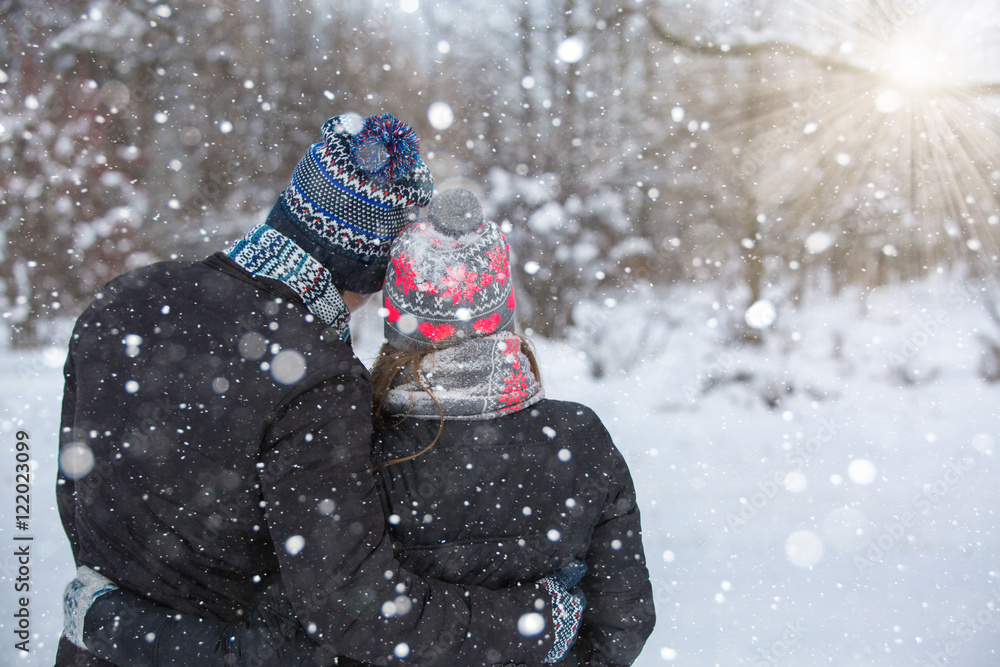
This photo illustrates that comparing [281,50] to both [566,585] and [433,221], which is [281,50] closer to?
[433,221]

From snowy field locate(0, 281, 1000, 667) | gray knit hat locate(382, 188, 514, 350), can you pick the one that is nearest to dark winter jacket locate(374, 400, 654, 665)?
gray knit hat locate(382, 188, 514, 350)

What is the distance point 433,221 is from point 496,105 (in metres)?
3.80

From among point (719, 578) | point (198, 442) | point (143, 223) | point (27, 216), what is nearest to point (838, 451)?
point (719, 578)

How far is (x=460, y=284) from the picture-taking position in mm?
1118

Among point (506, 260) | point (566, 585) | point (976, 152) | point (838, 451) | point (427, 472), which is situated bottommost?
point (838, 451)

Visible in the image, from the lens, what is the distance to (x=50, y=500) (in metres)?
3.69

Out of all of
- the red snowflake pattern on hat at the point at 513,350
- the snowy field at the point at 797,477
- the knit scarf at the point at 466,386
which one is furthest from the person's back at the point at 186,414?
the snowy field at the point at 797,477

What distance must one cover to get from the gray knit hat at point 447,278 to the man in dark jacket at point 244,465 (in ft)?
0.52

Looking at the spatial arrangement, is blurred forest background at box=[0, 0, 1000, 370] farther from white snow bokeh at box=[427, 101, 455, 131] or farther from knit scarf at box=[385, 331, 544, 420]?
knit scarf at box=[385, 331, 544, 420]

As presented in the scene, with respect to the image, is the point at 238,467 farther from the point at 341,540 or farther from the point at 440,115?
the point at 440,115

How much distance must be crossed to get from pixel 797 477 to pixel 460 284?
12.6 feet

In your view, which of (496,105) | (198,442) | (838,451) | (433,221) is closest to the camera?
(198,442)

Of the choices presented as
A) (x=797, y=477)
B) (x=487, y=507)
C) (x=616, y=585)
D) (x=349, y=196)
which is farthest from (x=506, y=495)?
(x=797, y=477)

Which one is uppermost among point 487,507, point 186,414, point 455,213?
point 455,213
